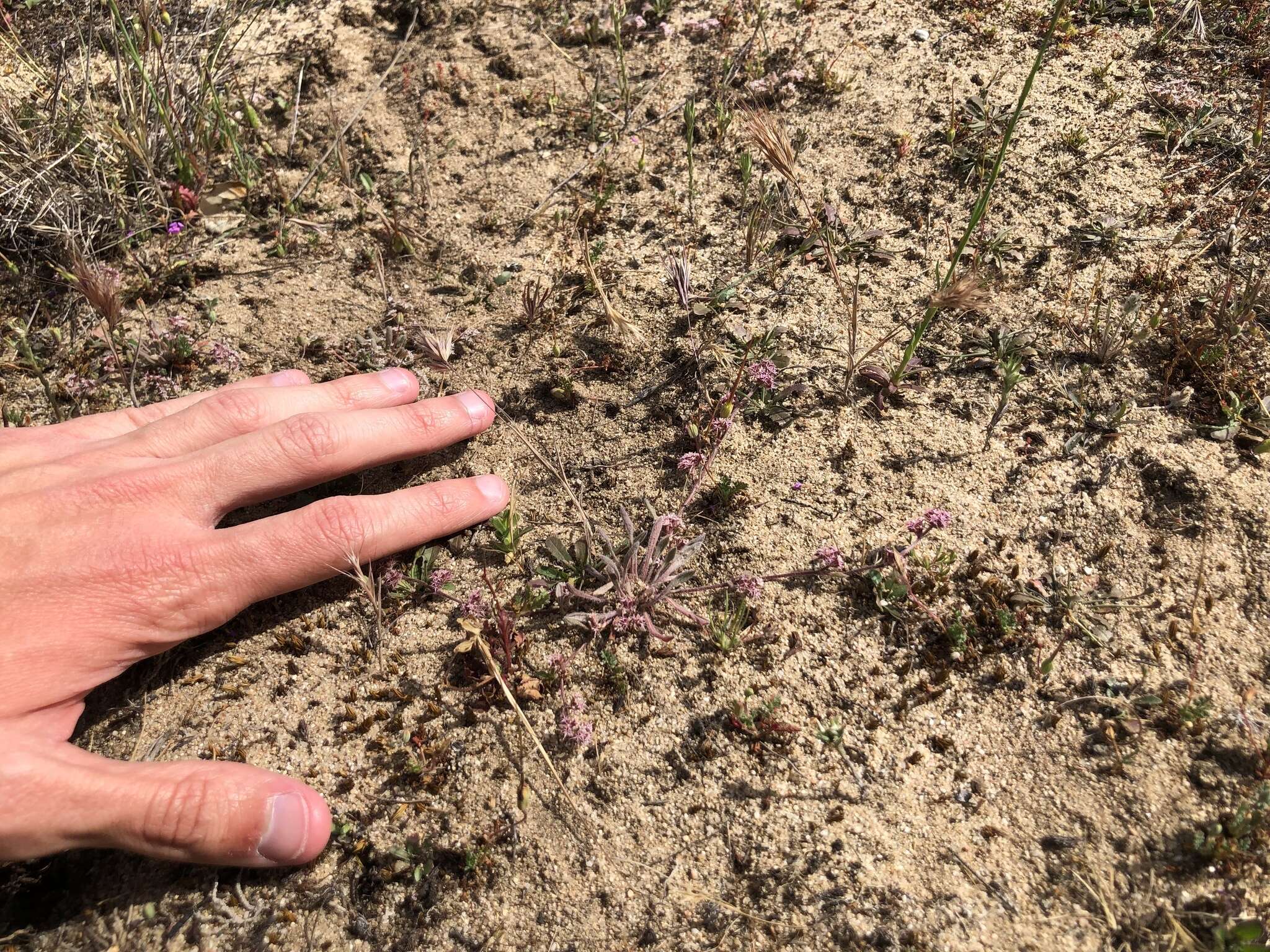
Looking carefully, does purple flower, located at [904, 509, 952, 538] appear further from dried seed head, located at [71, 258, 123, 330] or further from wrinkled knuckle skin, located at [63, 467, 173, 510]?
dried seed head, located at [71, 258, 123, 330]

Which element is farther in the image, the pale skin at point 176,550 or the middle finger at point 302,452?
the middle finger at point 302,452

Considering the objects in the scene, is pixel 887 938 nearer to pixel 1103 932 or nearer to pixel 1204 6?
pixel 1103 932

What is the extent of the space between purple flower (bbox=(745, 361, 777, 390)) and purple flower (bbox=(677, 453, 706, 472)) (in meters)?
0.43

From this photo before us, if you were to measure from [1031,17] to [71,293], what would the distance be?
5.26m

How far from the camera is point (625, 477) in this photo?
347 cm

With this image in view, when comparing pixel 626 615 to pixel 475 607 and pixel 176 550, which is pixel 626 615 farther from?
pixel 176 550

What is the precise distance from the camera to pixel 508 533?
326 centimetres

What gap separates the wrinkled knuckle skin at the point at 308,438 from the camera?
10.4 feet

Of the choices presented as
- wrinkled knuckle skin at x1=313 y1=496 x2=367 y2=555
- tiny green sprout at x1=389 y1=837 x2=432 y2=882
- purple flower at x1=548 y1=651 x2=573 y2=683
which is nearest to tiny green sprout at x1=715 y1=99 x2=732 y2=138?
wrinkled knuckle skin at x1=313 y1=496 x2=367 y2=555

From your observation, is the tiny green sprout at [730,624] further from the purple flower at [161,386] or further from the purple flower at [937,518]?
the purple flower at [161,386]

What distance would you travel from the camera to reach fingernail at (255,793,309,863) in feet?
8.29

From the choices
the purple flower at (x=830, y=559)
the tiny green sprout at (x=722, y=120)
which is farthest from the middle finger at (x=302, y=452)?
the tiny green sprout at (x=722, y=120)

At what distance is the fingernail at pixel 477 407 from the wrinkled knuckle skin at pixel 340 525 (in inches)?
25.8

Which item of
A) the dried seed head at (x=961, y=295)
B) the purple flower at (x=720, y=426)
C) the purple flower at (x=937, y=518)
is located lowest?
the purple flower at (x=937, y=518)
